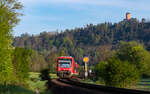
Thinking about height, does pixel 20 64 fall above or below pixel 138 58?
below

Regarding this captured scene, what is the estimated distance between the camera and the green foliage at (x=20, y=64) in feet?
134

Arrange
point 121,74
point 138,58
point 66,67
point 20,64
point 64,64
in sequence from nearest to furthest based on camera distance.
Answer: point 121,74 → point 20,64 → point 66,67 → point 64,64 → point 138,58

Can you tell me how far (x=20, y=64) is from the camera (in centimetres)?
4222

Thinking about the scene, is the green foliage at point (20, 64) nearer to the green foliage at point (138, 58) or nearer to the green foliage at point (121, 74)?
the green foliage at point (121, 74)

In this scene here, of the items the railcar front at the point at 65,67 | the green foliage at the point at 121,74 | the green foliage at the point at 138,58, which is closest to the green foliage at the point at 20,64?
the railcar front at the point at 65,67

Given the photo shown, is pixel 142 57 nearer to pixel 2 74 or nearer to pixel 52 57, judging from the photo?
pixel 2 74

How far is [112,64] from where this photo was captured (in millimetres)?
35750

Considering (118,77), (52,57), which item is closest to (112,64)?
(118,77)

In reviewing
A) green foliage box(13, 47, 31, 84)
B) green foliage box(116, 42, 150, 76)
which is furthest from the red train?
green foliage box(116, 42, 150, 76)

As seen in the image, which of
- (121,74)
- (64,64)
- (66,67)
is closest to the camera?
(121,74)

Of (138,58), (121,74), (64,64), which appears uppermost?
(138,58)

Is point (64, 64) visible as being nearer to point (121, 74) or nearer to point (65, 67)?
point (65, 67)

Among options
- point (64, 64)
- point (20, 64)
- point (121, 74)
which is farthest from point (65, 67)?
point (121, 74)

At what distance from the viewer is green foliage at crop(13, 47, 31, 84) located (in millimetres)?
40719
